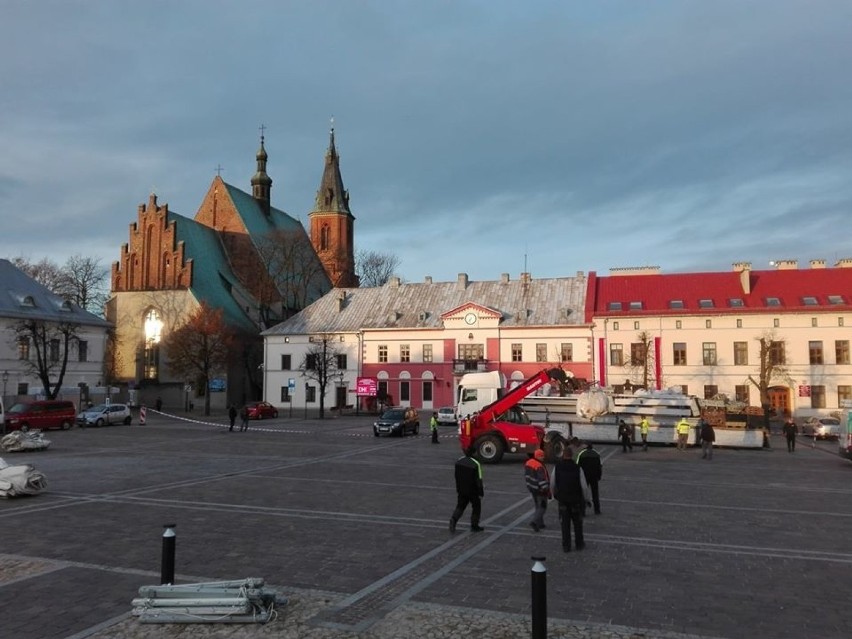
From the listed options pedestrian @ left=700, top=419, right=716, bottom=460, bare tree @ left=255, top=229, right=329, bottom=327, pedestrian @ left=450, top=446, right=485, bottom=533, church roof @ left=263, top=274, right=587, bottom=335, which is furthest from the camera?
bare tree @ left=255, top=229, right=329, bottom=327

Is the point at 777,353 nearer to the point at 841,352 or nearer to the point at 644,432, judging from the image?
the point at 841,352

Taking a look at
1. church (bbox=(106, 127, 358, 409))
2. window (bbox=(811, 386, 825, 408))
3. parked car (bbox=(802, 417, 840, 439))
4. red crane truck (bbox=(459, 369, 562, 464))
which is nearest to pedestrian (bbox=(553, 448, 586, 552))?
red crane truck (bbox=(459, 369, 562, 464))

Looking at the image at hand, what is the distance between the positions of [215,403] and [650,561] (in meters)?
58.7

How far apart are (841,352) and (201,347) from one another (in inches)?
1943

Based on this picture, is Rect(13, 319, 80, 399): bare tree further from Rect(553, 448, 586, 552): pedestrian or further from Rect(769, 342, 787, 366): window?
Rect(769, 342, 787, 366): window

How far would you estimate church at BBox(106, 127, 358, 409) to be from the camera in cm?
6412

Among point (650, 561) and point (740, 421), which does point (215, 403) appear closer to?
point (740, 421)

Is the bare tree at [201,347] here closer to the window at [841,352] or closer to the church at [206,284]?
the church at [206,284]

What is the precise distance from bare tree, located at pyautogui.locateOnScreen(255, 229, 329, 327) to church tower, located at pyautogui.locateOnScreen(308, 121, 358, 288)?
412 inches

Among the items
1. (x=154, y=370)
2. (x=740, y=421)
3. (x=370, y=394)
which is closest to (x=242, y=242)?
(x=154, y=370)

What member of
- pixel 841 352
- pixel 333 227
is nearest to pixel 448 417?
pixel 841 352

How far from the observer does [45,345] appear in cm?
4544

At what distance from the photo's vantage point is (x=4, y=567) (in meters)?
9.10

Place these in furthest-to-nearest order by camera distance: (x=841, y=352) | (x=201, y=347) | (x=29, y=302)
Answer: (x=201, y=347) → (x=29, y=302) → (x=841, y=352)
